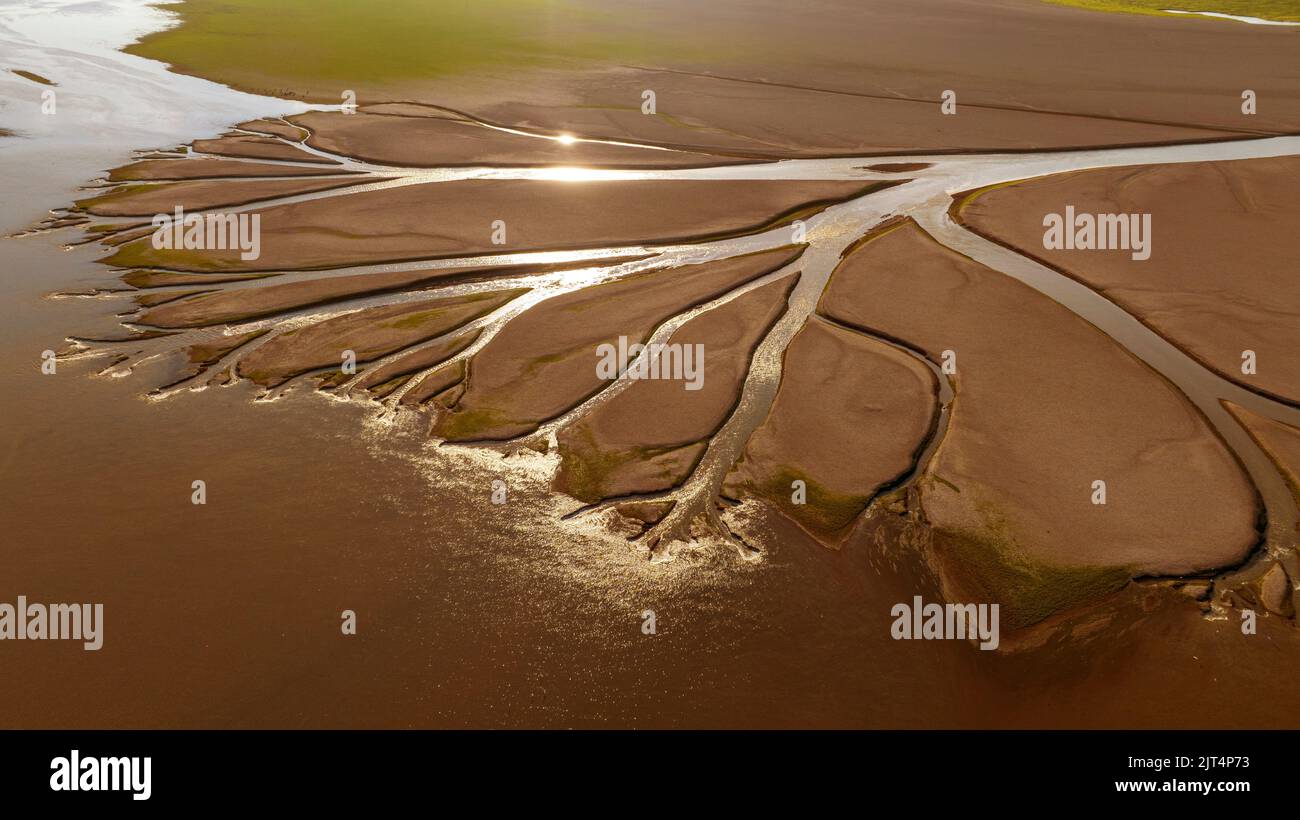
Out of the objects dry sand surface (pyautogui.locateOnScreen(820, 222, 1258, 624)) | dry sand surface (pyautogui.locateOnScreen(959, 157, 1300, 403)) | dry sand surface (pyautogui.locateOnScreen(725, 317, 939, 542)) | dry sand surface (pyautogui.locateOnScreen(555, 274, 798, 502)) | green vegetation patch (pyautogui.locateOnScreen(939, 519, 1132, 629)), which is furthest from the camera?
dry sand surface (pyautogui.locateOnScreen(959, 157, 1300, 403))

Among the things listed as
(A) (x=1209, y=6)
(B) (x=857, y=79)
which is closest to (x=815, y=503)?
(B) (x=857, y=79)

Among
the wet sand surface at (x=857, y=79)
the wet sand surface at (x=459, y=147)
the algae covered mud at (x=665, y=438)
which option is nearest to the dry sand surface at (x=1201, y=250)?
the algae covered mud at (x=665, y=438)

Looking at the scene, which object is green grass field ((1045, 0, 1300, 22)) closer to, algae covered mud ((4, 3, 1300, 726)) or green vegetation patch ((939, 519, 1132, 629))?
algae covered mud ((4, 3, 1300, 726))

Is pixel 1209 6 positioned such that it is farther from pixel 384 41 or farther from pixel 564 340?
pixel 564 340

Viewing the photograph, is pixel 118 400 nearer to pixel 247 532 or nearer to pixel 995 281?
pixel 247 532

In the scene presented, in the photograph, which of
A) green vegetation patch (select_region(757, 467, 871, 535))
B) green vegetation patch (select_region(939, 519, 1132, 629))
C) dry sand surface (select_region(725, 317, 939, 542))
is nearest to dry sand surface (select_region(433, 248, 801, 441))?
dry sand surface (select_region(725, 317, 939, 542))
